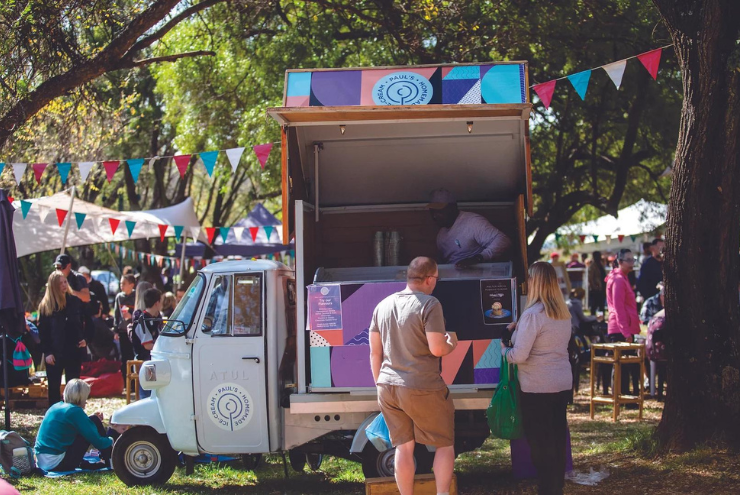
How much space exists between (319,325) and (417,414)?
1200mm

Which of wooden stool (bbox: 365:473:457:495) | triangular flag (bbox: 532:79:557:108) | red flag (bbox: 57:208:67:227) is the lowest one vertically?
wooden stool (bbox: 365:473:457:495)

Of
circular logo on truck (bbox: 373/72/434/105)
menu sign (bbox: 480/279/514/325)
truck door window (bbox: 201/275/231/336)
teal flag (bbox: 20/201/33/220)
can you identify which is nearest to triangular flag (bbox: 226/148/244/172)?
truck door window (bbox: 201/275/231/336)

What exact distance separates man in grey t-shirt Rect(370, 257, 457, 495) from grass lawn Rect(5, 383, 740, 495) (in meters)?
1.28

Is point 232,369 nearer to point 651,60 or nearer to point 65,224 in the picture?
point 651,60

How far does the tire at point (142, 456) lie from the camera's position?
6.84 m

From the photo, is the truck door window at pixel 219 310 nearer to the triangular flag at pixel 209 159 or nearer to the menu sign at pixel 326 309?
the menu sign at pixel 326 309

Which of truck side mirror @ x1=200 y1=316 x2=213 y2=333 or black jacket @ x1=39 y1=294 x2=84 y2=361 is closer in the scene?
truck side mirror @ x1=200 y1=316 x2=213 y2=333

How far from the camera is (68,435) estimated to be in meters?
7.58

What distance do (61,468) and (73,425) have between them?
1.37 feet

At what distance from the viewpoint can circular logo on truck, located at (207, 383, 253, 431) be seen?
6.44m

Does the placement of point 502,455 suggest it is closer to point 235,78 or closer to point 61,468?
point 61,468

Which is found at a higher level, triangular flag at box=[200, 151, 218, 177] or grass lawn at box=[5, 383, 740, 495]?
triangular flag at box=[200, 151, 218, 177]

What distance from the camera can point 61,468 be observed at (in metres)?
7.54

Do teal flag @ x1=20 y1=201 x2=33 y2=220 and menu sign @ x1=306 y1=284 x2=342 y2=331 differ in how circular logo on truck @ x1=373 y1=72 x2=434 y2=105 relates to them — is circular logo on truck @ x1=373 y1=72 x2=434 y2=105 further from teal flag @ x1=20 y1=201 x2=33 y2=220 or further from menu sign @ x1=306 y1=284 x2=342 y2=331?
teal flag @ x1=20 y1=201 x2=33 y2=220
